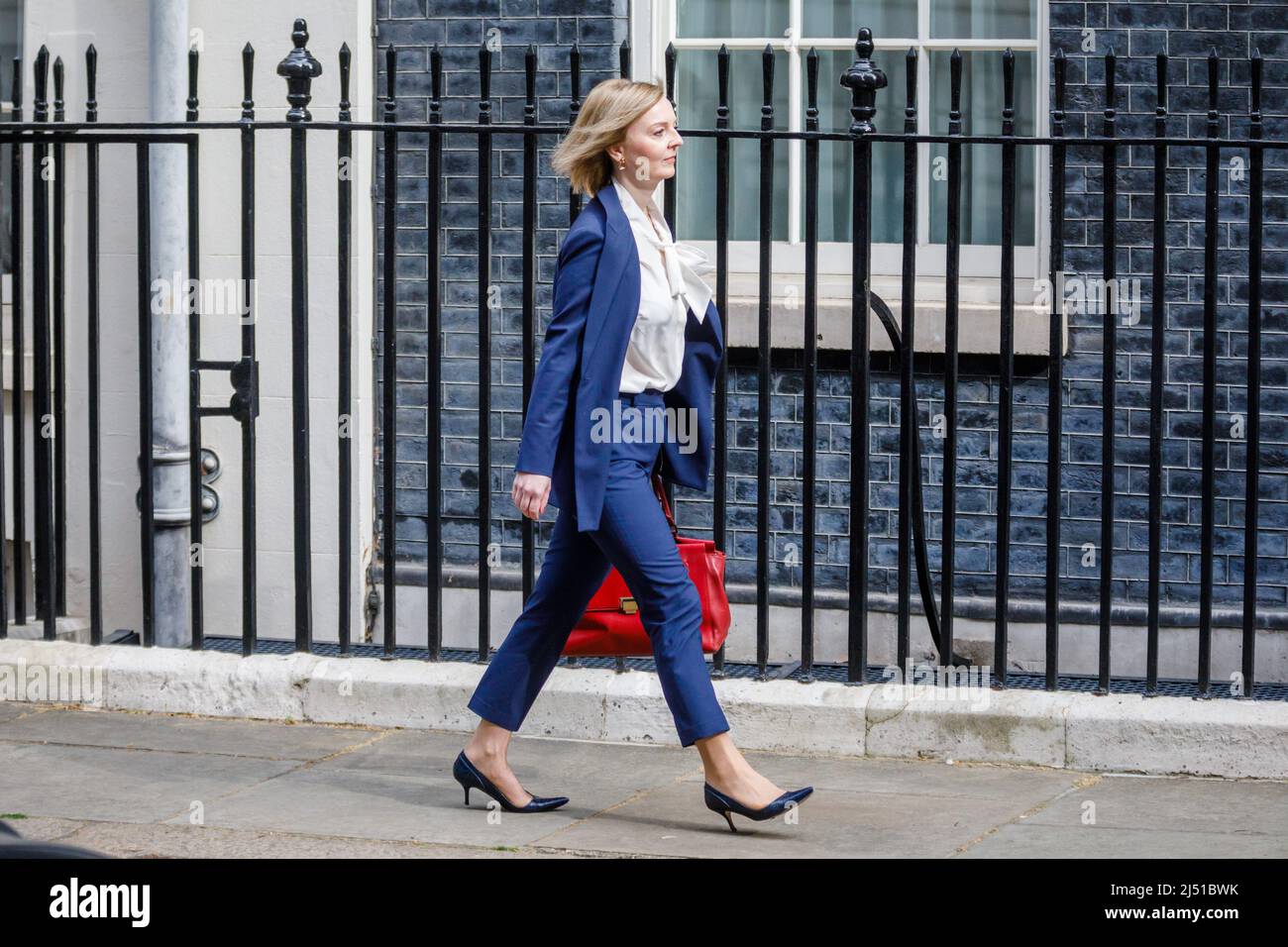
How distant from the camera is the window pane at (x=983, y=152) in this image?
7.96 meters

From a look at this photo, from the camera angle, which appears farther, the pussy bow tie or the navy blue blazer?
the pussy bow tie

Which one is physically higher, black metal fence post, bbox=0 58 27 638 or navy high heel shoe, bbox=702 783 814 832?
black metal fence post, bbox=0 58 27 638

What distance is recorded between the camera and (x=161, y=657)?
21.7 ft

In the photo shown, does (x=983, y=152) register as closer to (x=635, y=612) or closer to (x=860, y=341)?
(x=860, y=341)

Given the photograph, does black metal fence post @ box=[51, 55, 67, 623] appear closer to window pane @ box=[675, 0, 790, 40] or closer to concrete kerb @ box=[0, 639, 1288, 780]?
concrete kerb @ box=[0, 639, 1288, 780]

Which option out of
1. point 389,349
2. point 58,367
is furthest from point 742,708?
point 58,367

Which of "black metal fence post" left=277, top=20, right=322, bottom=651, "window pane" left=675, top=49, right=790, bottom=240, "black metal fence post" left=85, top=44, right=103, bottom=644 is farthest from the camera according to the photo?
"window pane" left=675, top=49, right=790, bottom=240

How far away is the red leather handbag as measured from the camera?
514 cm

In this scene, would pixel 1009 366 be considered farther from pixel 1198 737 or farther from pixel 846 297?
pixel 846 297

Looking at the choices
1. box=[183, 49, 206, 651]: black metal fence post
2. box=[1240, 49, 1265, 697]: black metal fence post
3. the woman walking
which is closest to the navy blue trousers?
the woman walking

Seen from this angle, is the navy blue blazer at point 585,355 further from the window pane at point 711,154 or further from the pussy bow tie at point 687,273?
the window pane at point 711,154

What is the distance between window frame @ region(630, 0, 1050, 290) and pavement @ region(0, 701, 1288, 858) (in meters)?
2.79
